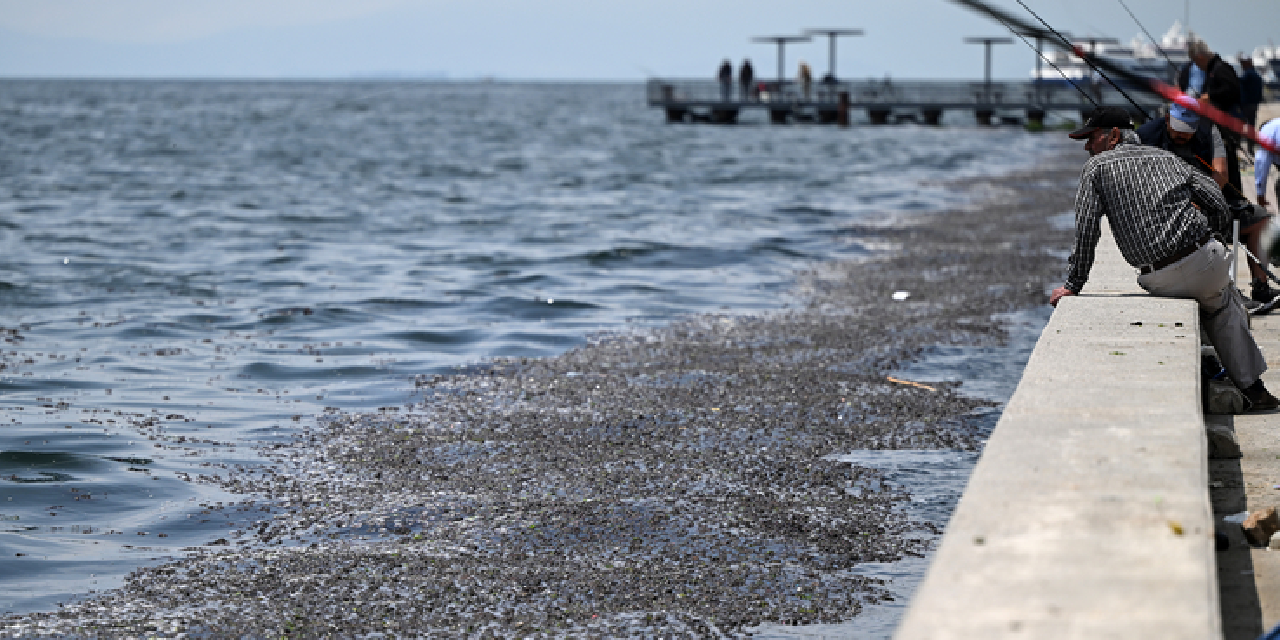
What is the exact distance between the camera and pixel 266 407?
9.47 metres

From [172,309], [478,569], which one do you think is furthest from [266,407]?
[172,309]

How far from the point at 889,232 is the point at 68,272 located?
1184cm

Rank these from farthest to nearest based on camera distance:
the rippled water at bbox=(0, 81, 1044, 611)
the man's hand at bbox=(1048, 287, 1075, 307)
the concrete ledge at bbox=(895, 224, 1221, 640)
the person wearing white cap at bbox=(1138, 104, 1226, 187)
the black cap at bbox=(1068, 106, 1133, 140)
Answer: the person wearing white cap at bbox=(1138, 104, 1226, 187)
the rippled water at bbox=(0, 81, 1044, 611)
the man's hand at bbox=(1048, 287, 1075, 307)
the black cap at bbox=(1068, 106, 1133, 140)
the concrete ledge at bbox=(895, 224, 1221, 640)

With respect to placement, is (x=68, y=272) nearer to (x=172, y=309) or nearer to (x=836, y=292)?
(x=172, y=309)

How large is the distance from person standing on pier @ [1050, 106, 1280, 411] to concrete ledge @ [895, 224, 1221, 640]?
1.00m

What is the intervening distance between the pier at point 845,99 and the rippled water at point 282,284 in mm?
21071

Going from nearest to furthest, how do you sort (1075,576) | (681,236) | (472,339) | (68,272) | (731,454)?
1. (1075,576)
2. (731,454)
3. (472,339)
4. (68,272)
5. (681,236)

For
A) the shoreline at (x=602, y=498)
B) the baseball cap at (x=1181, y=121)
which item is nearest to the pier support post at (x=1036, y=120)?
the shoreline at (x=602, y=498)

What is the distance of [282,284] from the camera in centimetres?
1572

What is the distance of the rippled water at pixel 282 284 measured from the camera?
25.2ft

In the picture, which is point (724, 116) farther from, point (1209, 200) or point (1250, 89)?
point (1209, 200)

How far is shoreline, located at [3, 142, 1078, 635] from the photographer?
215 inches

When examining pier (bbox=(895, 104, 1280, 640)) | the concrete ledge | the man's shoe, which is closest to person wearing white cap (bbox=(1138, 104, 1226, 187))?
the man's shoe

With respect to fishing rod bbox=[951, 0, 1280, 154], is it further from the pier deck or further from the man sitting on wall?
the man sitting on wall
